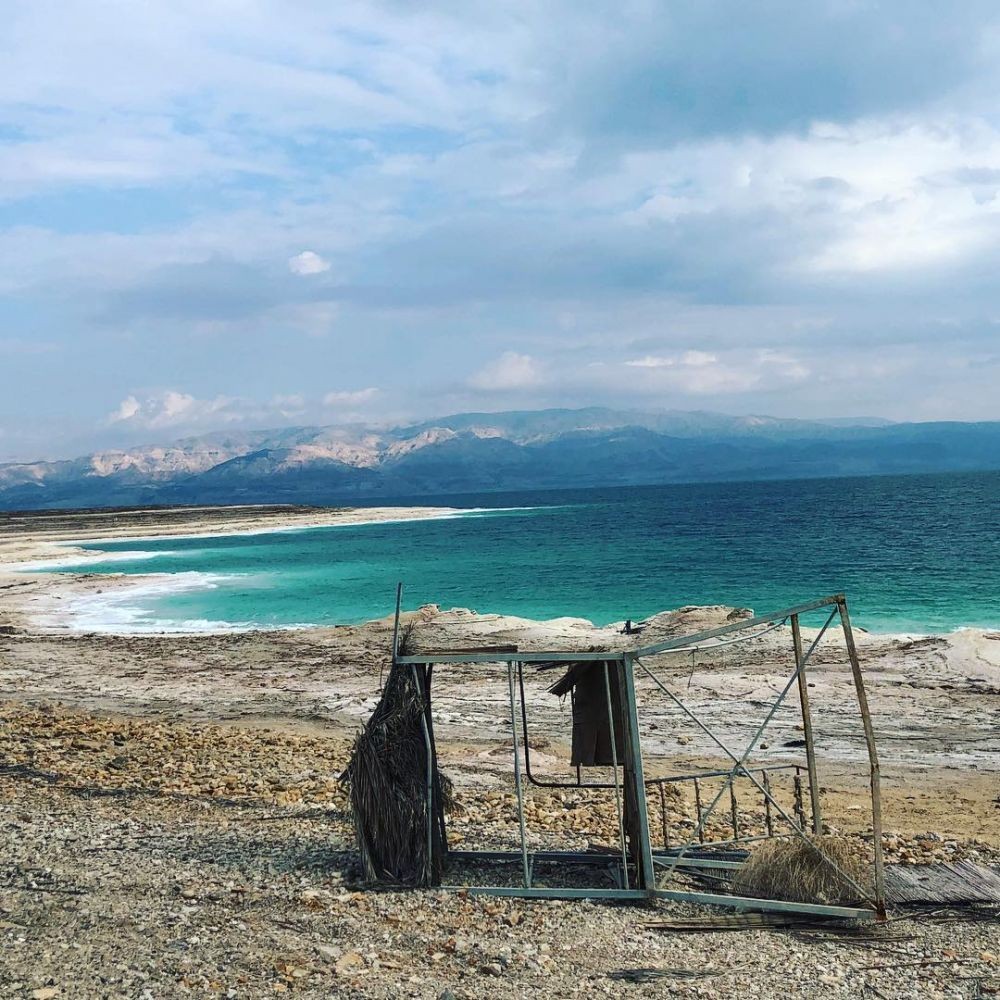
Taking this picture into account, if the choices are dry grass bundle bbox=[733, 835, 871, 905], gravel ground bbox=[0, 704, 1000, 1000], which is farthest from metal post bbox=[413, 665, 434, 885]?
dry grass bundle bbox=[733, 835, 871, 905]

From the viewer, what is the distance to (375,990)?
8.56 m

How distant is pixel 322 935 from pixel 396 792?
1789mm

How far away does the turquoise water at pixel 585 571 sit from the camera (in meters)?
44.3

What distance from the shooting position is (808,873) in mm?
10625

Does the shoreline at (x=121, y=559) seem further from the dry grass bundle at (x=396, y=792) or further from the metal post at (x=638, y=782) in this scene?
the dry grass bundle at (x=396, y=792)

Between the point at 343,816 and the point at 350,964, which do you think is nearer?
the point at 350,964

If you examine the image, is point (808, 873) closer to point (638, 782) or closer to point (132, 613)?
point (638, 782)

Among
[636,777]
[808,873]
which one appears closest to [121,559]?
[636,777]

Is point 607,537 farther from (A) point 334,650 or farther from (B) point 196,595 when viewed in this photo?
(A) point 334,650

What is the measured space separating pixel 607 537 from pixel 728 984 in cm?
8196

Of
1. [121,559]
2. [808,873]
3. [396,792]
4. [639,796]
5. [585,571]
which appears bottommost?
[585,571]

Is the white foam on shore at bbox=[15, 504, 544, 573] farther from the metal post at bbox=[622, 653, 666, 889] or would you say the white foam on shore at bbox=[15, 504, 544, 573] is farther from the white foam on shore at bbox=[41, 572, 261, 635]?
the metal post at bbox=[622, 653, 666, 889]

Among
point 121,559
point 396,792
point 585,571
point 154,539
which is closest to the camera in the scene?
point 396,792

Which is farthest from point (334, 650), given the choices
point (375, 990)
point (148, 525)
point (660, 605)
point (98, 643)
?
point (148, 525)
